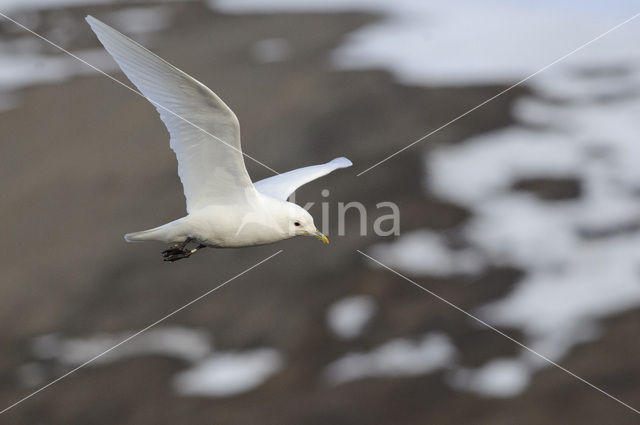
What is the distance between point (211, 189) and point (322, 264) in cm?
1440

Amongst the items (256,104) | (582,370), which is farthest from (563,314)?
(256,104)

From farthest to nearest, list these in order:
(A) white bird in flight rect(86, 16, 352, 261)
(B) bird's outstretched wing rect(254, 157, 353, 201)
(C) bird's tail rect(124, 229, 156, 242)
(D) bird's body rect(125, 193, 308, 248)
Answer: (B) bird's outstretched wing rect(254, 157, 353, 201), (D) bird's body rect(125, 193, 308, 248), (C) bird's tail rect(124, 229, 156, 242), (A) white bird in flight rect(86, 16, 352, 261)

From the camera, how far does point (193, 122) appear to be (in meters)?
4.44

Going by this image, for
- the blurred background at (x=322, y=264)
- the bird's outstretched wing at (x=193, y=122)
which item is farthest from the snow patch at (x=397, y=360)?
the bird's outstretched wing at (x=193, y=122)

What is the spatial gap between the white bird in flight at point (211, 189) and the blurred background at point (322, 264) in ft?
35.5

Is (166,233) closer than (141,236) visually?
No

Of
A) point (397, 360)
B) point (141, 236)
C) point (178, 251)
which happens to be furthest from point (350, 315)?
point (141, 236)

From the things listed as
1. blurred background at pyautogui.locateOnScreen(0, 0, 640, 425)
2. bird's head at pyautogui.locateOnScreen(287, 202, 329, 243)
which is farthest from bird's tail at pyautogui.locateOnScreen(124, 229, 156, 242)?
blurred background at pyautogui.locateOnScreen(0, 0, 640, 425)

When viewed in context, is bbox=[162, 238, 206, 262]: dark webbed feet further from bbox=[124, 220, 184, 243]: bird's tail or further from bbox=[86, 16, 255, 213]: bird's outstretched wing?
bbox=[86, 16, 255, 213]: bird's outstretched wing

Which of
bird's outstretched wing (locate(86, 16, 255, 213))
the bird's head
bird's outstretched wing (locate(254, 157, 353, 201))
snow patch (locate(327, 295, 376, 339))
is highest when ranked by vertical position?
bird's outstretched wing (locate(86, 16, 255, 213))

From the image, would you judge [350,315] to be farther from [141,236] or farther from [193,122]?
[193,122]

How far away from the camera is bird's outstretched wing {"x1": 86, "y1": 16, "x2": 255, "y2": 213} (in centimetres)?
418

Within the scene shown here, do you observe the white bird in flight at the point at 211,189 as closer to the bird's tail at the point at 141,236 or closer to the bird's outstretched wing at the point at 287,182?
the bird's tail at the point at 141,236

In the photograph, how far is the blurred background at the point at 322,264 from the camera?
54.2 feet
